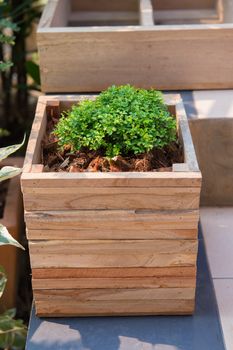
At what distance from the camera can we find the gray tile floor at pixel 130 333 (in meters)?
1.67

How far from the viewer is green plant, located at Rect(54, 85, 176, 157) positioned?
1.71 metres

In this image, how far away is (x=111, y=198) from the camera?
1.58 m

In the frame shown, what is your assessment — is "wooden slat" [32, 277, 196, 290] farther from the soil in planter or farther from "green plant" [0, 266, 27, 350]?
"green plant" [0, 266, 27, 350]

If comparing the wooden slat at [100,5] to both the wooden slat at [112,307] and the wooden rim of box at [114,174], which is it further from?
the wooden slat at [112,307]

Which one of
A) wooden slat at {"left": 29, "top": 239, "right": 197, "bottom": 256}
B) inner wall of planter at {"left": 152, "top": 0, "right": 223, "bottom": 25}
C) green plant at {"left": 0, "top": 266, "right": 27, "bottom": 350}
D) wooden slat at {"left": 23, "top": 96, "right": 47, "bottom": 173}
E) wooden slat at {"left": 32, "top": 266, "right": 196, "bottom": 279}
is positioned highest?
wooden slat at {"left": 23, "top": 96, "right": 47, "bottom": 173}

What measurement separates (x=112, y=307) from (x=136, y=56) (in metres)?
1.06

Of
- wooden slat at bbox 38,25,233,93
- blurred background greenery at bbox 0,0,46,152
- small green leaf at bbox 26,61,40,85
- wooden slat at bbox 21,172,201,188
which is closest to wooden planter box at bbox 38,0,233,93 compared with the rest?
wooden slat at bbox 38,25,233,93

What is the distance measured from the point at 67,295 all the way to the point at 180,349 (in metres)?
0.35

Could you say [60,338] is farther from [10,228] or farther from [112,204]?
[10,228]

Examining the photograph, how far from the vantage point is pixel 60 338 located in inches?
67.0

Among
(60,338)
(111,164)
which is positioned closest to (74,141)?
(111,164)

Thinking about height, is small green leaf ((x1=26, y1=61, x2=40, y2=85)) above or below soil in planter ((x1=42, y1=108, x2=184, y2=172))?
below

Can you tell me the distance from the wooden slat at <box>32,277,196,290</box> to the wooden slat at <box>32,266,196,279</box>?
0.01 metres

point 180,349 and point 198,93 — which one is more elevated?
point 198,93
